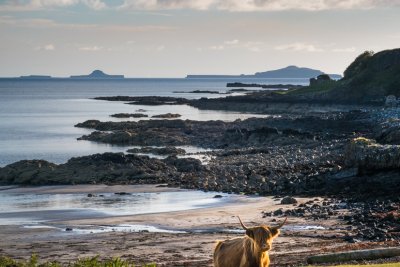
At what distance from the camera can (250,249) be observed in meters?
12.8

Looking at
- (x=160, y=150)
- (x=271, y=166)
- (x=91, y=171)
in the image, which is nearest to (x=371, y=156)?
(x=271, y=166)

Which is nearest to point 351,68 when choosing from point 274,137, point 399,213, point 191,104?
point 191,104

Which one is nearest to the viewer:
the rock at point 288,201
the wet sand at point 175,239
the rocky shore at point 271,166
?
the wet sand at point 175,239

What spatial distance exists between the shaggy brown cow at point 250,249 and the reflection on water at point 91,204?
2264cm

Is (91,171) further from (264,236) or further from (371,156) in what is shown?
(264,236)

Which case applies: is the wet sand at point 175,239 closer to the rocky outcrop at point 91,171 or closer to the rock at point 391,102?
the rocky outcrop at point 91,171

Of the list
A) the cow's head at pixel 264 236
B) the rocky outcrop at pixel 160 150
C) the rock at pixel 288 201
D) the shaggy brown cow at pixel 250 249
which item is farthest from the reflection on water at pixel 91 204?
the cow's head at pixel 264 236

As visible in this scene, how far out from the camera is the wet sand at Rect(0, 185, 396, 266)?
25.6 meters

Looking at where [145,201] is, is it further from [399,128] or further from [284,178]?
[399,128]

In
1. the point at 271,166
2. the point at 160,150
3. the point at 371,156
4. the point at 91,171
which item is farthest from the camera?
the point at 160,150

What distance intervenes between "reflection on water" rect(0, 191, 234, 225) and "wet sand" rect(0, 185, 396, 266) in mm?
1947

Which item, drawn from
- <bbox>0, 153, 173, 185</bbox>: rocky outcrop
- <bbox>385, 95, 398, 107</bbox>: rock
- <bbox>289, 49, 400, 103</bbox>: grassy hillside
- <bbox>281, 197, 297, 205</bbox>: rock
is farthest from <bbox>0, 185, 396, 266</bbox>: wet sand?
<bbox>289, 49, 400, 103</bbox>: grassy hillside

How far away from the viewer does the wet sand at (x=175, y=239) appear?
→ 2559 cm

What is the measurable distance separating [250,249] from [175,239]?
16572mm
